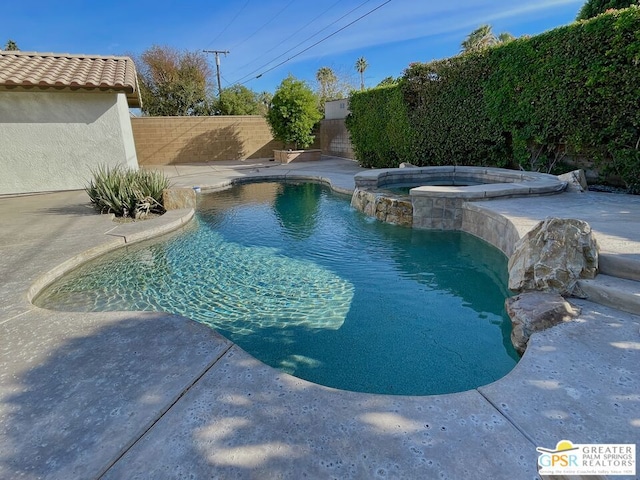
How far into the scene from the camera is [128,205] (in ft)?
23.6

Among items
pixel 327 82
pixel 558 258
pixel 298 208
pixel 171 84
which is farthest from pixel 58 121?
pixel 327 82

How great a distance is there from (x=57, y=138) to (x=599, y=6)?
63.6ft

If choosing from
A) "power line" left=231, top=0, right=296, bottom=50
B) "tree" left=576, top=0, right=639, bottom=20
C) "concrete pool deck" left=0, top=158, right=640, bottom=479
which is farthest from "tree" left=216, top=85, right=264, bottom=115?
"concrete pool deck" left=0, top=158, right=640, bottom=479

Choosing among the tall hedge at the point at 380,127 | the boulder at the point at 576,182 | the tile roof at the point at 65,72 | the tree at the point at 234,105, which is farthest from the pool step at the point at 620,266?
the tree at the point at 234,105

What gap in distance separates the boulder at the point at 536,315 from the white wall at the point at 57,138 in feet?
36.9

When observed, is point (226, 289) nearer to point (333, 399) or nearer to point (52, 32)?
point (333, 399)

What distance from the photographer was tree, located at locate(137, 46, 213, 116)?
84.9ft

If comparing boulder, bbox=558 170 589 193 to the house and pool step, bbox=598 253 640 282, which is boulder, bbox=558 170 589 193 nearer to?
pool step, bbox=598 253 640 282

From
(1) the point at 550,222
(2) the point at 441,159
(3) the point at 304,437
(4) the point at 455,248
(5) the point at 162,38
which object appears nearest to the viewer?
(3) the point at 304,437

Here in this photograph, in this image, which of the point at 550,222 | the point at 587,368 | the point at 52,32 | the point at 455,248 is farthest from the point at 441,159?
the point at 52,32

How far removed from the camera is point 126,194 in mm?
7195

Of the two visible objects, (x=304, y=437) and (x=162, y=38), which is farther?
(x=162, y=38)

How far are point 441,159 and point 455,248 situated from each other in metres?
6.32

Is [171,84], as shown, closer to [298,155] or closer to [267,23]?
[267,23]
